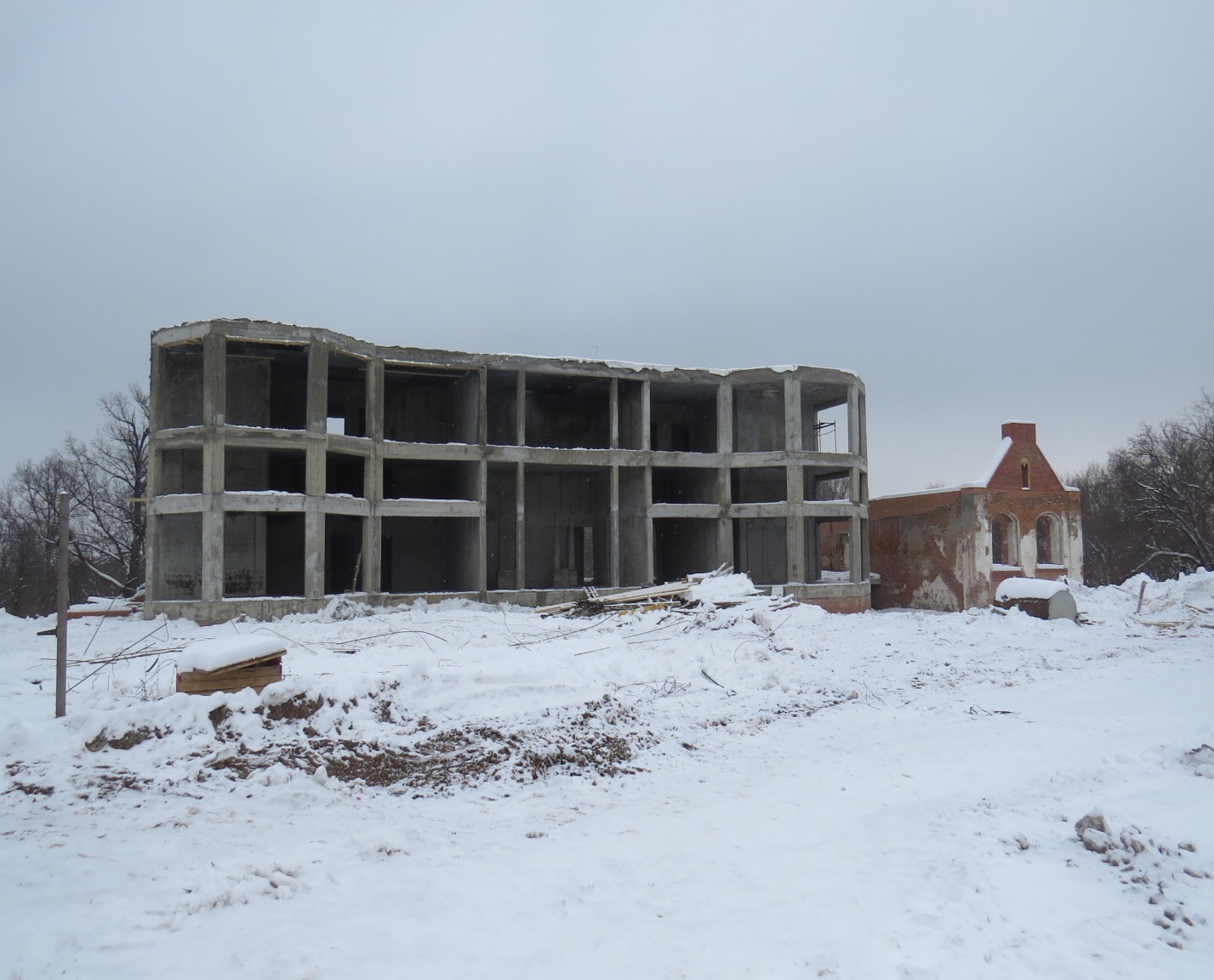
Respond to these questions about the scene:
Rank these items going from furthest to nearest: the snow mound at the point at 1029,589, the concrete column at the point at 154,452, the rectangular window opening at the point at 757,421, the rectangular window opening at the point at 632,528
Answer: the rectangular window opening at the point at 757,421
the rectangular window opening at the point at 632,528
the concrete column at the point at 154,452
the snow mound at the point at 1029,589

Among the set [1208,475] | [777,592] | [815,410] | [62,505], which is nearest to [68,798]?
[62,505]

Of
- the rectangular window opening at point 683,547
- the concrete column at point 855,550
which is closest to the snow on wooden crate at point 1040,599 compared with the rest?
the concrete column at point 855,550

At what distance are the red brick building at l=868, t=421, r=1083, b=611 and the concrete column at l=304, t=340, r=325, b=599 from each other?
71.3ft

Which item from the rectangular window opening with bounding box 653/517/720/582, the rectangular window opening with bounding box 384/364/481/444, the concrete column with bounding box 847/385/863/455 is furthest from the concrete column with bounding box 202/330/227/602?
the concrete column with bounding box 847/385/863/455

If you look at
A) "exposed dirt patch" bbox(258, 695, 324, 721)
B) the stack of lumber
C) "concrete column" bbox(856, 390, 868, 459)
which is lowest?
"exposed dirt patch" bbox(258, 695, 324, 721)

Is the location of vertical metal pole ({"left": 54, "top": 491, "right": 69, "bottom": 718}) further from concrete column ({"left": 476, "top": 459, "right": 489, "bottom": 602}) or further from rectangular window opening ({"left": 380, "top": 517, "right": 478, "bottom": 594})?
rectangular window opening ({"left": 380, "top": 517, "right": 478, "bottom": 594})

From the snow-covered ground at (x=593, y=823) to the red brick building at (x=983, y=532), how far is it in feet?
56.6

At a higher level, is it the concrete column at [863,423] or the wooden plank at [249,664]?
the concrete column at [863,423]

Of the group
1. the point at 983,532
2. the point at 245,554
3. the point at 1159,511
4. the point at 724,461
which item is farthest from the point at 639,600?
the point at 1159,511

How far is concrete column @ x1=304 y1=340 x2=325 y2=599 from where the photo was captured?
22.0 meters

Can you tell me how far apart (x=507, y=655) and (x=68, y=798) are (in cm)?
585

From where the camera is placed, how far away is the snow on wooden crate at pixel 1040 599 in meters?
20.4

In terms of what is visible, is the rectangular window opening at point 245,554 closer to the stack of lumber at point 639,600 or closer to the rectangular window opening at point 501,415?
the rectangular window opening at point 501,415

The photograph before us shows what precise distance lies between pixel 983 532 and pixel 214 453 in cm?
2538
